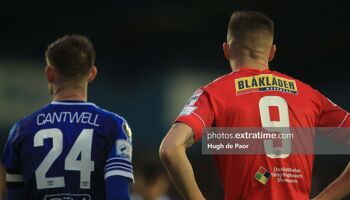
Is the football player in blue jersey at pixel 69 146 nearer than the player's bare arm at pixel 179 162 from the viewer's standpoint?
No

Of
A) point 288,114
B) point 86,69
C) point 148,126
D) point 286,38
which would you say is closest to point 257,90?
point 288,114

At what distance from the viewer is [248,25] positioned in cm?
446

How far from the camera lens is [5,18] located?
45.4 feet

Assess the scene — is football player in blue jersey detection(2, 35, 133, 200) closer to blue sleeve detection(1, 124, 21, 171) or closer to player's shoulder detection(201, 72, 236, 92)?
blue sleeve detection(1, 124, 21, 171)

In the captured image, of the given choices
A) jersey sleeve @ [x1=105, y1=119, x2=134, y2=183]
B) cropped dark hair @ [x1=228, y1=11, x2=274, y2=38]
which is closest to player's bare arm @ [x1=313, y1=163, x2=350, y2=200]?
cropped dark hair @ [x1=228, y1=11, x2=274, y2=38]

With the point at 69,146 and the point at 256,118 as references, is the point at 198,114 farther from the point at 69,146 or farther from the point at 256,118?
the point at 69,146

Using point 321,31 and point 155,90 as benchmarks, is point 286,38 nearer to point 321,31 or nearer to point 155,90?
point 321,31

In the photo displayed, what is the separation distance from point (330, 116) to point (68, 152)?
1621mm

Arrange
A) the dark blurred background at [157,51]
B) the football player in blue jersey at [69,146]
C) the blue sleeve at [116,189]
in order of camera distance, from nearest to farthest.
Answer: the blue sleeve at [116,189] → the football player in blue jersey at [69,146] → the dark blurred background at [157,51]

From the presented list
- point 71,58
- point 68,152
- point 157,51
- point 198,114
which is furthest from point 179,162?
point 157,51

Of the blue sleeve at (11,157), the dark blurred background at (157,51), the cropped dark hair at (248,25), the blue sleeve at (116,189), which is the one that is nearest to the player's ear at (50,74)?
the blue sleeve at (11,157)

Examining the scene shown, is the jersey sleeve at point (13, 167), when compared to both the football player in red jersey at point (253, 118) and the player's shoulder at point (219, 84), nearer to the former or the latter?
Answer: the football player in red jersey at point (253, 118)

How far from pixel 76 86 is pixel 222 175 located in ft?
3.32

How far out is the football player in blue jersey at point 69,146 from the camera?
406 centimetres
